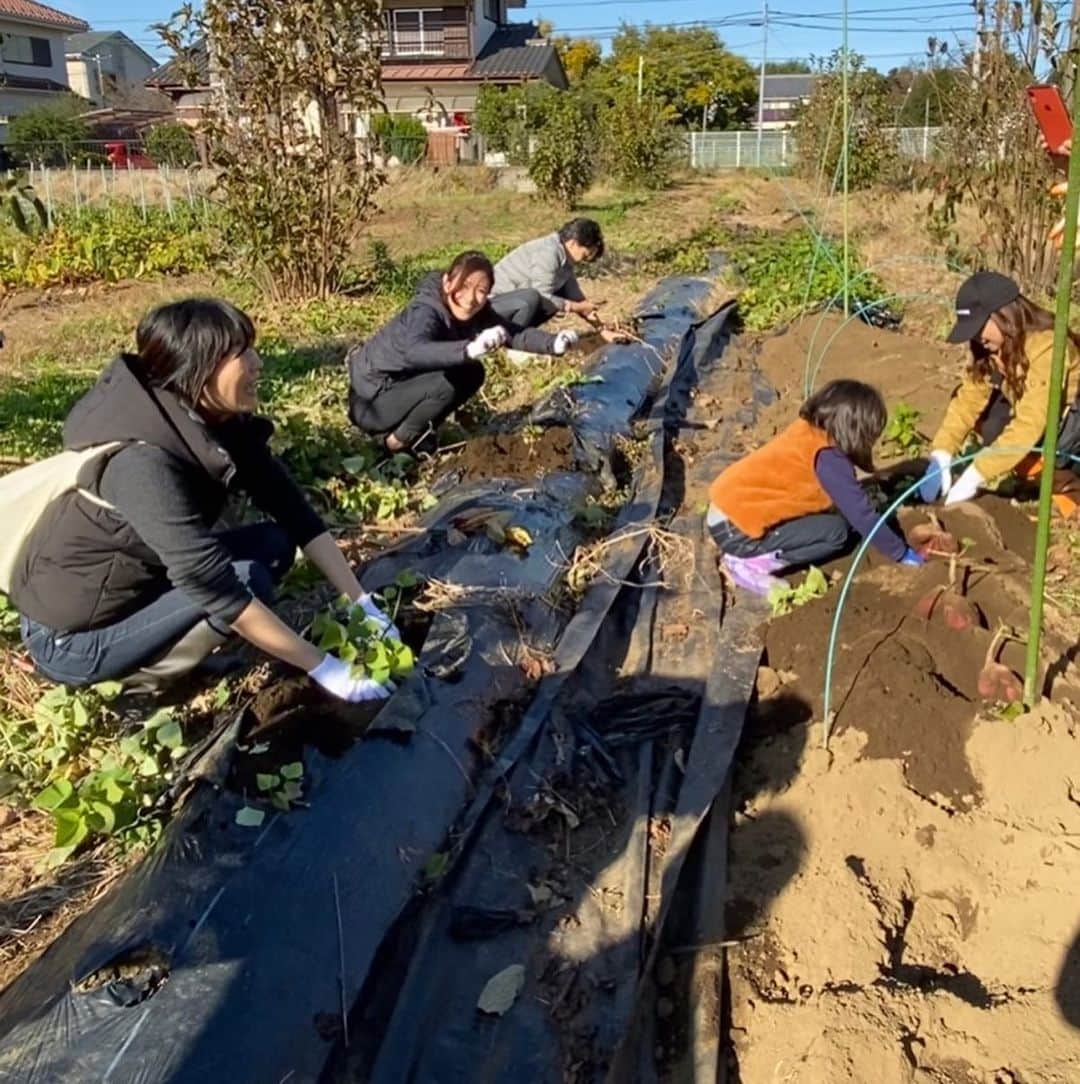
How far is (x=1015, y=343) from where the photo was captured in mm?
4188

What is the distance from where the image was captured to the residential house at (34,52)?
34656 mm

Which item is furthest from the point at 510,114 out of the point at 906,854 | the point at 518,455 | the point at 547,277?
the point at 906,854

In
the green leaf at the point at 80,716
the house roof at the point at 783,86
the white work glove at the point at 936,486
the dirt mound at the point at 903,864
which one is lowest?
the dirt mound at the point at 903,864

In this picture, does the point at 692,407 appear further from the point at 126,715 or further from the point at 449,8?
→ the point at 449,8

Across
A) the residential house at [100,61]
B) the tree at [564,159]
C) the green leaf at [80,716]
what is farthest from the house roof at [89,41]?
the green leaf at [80,716]

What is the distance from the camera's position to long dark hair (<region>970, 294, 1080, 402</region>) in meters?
4.11

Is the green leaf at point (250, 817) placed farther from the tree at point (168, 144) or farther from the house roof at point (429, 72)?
the house roof at point (429, 72)

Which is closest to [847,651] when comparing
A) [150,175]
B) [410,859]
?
[410,859]

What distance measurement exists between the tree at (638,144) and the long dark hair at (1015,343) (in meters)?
16.7

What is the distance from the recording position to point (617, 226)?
14.9 meters

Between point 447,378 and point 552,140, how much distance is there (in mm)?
12373

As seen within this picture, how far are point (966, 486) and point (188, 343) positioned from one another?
299 centimetres

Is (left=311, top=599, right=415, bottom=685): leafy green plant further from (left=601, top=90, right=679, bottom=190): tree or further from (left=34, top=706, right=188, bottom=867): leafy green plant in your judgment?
(left=601, top=90, right=679, bottom=190): tree

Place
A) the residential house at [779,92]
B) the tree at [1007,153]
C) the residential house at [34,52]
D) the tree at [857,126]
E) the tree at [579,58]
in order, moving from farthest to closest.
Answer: the residential house at [779,92], the tree at [579,58], the residential house at [34,52], the tree at [857,126], the tree at [1007,153]
